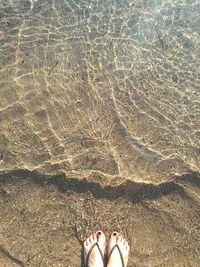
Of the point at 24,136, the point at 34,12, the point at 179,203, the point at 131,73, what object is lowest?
the point at 179,203

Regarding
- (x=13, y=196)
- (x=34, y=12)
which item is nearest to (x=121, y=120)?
(x=13, y=196)

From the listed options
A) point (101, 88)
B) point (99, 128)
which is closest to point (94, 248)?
point (99, 128)

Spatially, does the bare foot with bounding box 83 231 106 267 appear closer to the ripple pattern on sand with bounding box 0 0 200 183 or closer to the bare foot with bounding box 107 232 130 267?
the bare foot with bounding box 107 232 130 267

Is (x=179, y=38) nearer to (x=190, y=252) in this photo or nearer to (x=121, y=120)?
(x=121, y=120)

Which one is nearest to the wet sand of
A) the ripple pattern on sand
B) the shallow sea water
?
the shallow sea water

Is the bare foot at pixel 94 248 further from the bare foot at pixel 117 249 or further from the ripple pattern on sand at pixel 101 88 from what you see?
the ripple pattern on sand at pixel 101 88

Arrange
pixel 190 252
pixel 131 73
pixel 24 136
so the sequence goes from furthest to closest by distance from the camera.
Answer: pixel 131 73
pixel 24 136
pixel 190 252

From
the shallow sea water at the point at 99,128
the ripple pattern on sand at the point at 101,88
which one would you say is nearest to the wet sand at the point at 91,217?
the shallow sea water at the point at 99,128
